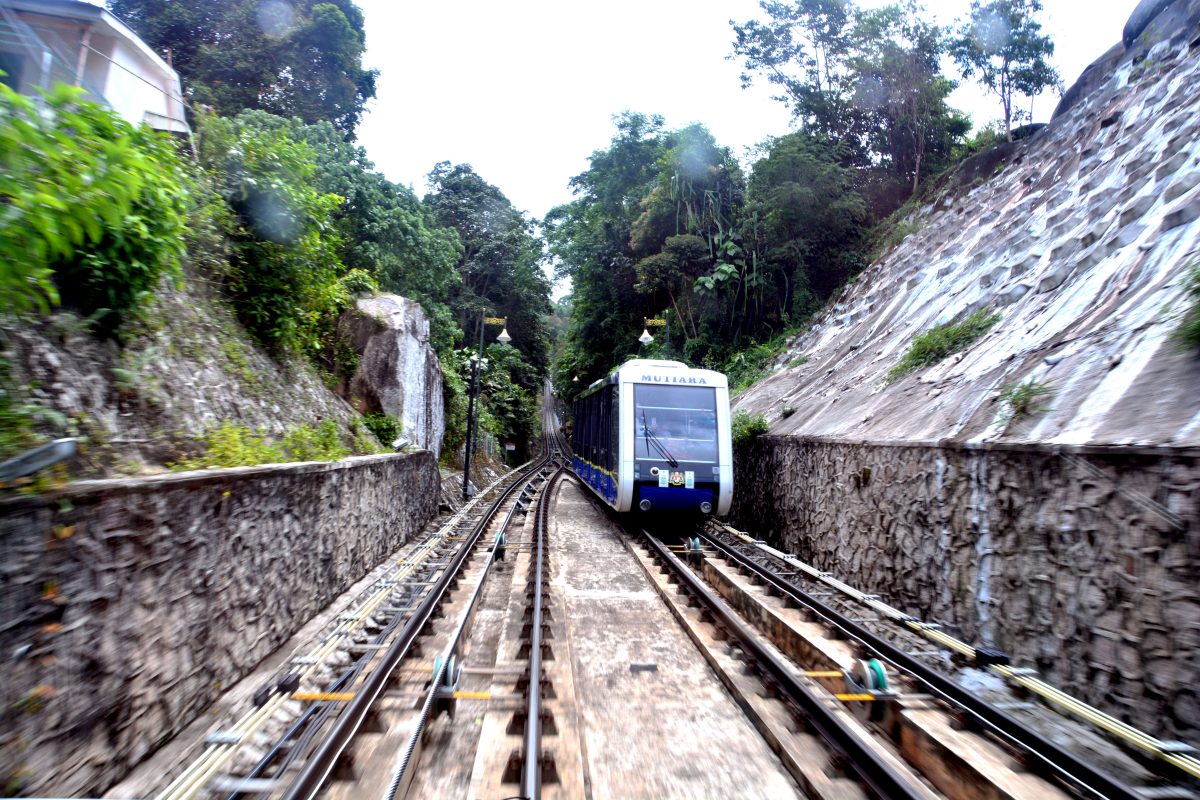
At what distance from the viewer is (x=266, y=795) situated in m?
3.52

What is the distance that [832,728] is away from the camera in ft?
14.0

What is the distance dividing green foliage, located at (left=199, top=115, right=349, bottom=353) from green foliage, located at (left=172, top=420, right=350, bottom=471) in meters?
1.94

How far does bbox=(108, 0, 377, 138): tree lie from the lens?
21.5 m

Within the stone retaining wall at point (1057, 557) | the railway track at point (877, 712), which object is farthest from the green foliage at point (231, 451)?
the stone retaining wall at point (1057, 557)

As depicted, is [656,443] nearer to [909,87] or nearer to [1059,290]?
[1059,290]

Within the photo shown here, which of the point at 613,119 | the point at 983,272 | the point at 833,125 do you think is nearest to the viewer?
the point at 983,272

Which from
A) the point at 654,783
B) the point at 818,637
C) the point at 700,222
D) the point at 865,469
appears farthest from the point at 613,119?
the point at 654,783

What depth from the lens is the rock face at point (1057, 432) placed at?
435 centimetres

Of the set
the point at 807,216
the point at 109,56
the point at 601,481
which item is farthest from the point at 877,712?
→ the point at 807,216

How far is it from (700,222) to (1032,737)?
26.3 meters

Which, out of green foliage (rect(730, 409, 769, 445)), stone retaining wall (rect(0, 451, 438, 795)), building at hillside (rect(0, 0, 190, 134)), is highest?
building at hillside (rect(0, 0, 190, 134))

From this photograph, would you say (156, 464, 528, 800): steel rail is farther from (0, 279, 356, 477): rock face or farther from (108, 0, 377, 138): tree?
(108, 0, 377, 138): tree

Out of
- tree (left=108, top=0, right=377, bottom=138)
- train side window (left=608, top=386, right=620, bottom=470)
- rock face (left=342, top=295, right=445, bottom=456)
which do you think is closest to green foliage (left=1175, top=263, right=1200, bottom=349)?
train side window (left=608, top=386, right=620, bottom=470)

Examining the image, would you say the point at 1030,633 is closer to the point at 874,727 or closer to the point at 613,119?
the point at 874,727
